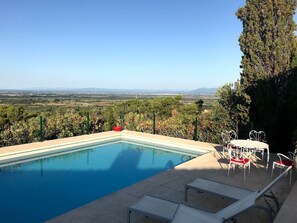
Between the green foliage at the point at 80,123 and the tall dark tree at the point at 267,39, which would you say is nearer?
the tall dark tree at the point at 267,39

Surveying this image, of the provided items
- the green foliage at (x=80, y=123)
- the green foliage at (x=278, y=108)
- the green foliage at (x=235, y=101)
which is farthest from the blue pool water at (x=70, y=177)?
the green foliage at (x=278, y=108)

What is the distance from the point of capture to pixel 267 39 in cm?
900

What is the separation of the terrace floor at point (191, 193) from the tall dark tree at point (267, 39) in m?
3.17

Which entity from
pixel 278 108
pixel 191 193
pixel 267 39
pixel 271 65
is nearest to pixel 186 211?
pixel 191 193

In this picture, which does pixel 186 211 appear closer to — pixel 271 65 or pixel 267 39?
pixel 271 65

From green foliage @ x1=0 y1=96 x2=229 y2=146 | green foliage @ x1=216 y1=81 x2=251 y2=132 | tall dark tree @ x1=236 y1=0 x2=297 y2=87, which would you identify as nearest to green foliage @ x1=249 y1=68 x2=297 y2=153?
tall dark tree @ x1=236 y1=0 x2=297 y2=87

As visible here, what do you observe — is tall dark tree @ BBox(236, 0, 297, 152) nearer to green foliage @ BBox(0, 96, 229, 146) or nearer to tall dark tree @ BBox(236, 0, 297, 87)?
tall dark tree @ BBox(236, 0, 297, 87)

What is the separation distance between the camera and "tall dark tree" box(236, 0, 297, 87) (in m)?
8.89

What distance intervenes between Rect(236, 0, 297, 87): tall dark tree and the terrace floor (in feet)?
10.4

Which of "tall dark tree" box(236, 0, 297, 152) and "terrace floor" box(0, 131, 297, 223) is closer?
"terrace floor" box(0, 131, 297, 223)

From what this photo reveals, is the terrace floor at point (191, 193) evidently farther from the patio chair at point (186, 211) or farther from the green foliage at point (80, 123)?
the green foliage at point (80, 123)

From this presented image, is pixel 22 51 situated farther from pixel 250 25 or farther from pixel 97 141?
pixel 250 25

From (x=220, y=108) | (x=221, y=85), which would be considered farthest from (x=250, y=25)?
(x=220, y=108)

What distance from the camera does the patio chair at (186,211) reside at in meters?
2.86
